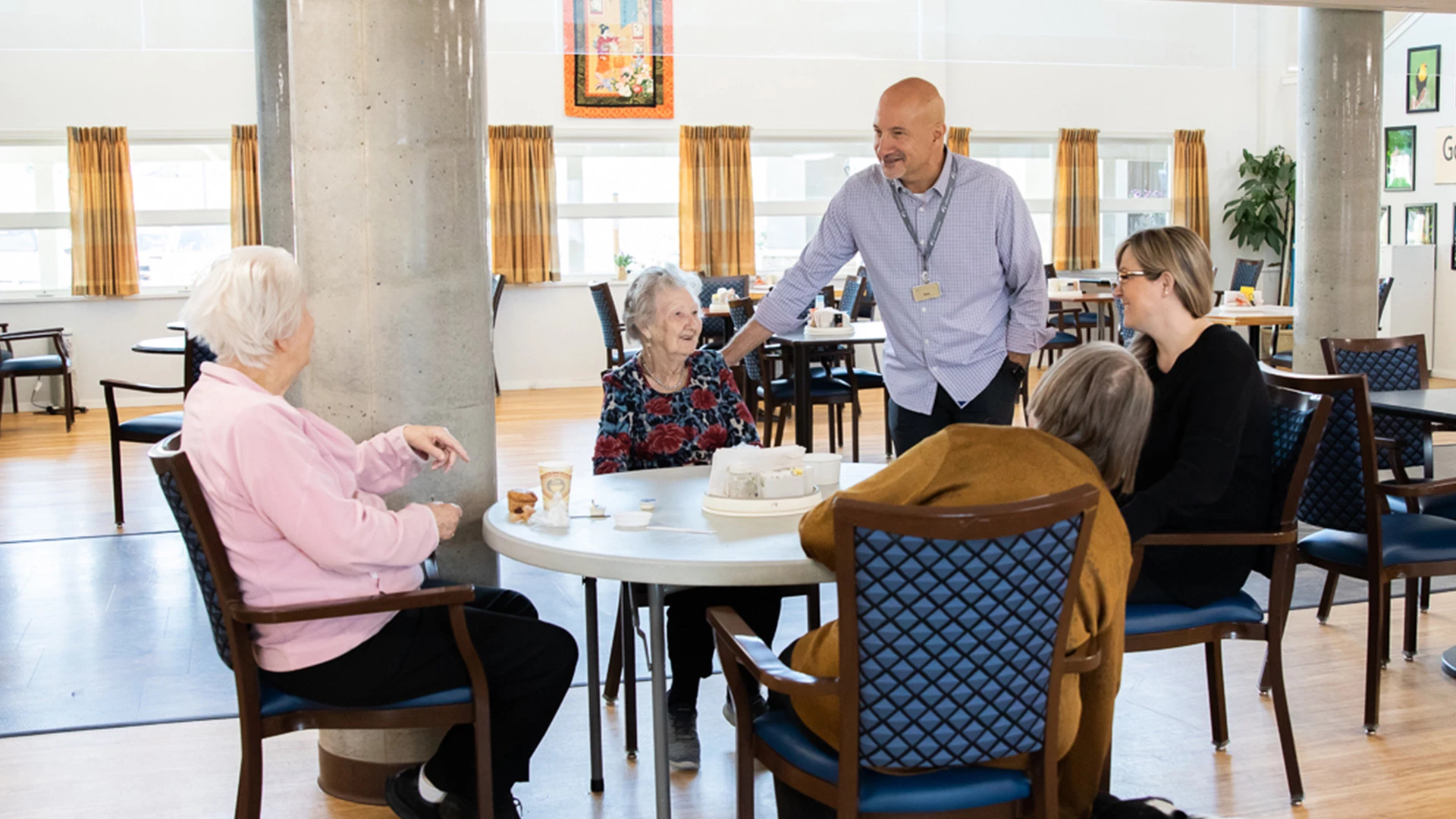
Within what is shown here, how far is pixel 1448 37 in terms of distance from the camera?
11094mm

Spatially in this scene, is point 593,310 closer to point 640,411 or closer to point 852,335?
point 852,335

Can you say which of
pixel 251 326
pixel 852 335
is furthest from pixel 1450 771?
pixel 852 335

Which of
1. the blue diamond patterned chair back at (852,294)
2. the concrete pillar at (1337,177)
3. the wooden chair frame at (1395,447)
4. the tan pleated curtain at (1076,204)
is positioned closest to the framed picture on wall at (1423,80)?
the tan pleated curtain at (1076,204)

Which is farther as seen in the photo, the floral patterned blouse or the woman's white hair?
the floral patterned blouse

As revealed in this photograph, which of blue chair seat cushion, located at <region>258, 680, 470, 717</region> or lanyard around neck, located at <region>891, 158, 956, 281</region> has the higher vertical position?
lanyard around neck, located at <region>891, 158, 956, 281</region>

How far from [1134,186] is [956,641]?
1229cm

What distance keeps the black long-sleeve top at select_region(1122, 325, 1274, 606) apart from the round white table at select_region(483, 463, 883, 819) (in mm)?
693

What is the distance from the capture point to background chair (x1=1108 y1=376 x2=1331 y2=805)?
2.72m

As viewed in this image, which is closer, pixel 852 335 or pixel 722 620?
pixel 722 620

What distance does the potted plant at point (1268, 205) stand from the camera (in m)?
12.7

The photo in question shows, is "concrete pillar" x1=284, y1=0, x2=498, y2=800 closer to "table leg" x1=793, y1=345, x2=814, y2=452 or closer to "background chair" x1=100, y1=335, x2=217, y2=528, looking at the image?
"background chair" x1=100, y1=335, x2=217, y2=528

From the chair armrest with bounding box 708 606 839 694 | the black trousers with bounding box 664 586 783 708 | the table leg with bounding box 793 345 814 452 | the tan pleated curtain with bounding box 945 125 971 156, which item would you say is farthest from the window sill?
the chair armrest with bounding box 708 606 839 694

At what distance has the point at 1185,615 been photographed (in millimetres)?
2754

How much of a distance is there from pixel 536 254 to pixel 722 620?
963 centimetres
